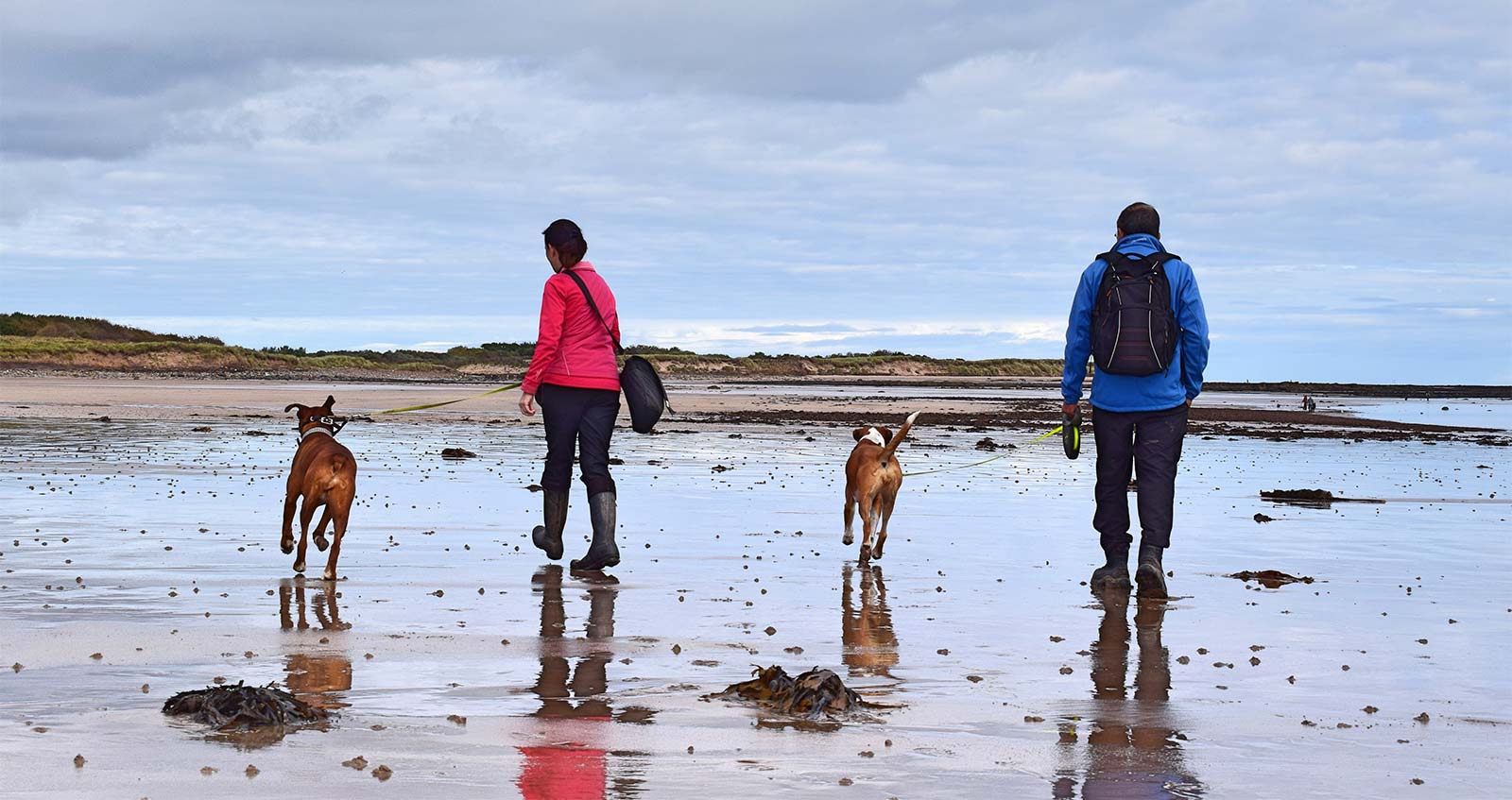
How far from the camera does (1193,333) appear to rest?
10.5m

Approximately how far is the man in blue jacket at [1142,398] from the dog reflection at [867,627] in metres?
1.62

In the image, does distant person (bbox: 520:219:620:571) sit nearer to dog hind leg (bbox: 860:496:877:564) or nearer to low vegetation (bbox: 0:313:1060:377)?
dog hind leg (bbox: 860:496:877:564)

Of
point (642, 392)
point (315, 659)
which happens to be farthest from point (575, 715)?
point (642, 392)

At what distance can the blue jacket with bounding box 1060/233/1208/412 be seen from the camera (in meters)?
10.5

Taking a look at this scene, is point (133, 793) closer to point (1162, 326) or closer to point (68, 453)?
point (1162, 326)

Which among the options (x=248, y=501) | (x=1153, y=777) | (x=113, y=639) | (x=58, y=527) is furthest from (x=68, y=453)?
(x=1153, y=777)

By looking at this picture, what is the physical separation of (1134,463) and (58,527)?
28.6 ft

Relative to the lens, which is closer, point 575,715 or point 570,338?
point 575,715

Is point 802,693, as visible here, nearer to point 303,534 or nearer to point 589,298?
point 589,298

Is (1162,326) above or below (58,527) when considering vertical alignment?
above

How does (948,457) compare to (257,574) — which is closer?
(257,574)

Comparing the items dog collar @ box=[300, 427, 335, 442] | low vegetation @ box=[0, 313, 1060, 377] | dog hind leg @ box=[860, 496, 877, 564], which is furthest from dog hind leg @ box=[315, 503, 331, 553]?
low vegetation @ box=[0, 313, 1060, 377]

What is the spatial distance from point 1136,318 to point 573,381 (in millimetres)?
4047

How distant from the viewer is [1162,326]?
1037 centimetres
